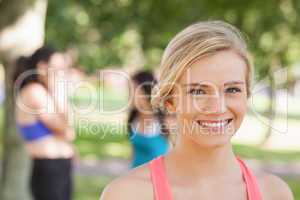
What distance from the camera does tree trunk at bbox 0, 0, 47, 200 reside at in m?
7.45

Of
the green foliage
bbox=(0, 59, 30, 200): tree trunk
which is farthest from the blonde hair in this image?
the green foliage

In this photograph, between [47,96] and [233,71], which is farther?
[47,96]

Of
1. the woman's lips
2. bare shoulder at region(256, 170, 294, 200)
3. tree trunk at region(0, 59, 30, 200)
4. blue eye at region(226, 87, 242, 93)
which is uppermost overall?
blue eye at region(226, 87, 242, 93)

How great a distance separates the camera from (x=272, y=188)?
220cm

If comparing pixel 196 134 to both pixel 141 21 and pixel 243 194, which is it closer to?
pixel 243 194

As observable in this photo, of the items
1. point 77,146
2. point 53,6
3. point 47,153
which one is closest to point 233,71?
point 47,153

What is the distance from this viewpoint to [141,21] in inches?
411

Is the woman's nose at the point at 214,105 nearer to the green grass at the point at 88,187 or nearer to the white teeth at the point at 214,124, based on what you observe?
the white teeth at the point at 214,124

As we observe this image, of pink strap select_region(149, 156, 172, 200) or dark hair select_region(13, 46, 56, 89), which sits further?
dark hair select_region(13, 46, 56, 89)

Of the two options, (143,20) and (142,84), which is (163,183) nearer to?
(142,84)

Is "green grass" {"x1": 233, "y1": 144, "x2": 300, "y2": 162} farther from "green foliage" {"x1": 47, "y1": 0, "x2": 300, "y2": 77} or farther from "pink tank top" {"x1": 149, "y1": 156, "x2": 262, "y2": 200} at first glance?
"pink tank top" {"x1": 149, "y1": 156, "x2": 262, "y2": 200}

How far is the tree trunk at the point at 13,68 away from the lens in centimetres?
745

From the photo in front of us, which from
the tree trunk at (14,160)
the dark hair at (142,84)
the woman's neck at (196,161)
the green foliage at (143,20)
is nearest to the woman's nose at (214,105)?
the woman's neck at (196,161)

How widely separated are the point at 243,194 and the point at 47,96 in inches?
156
